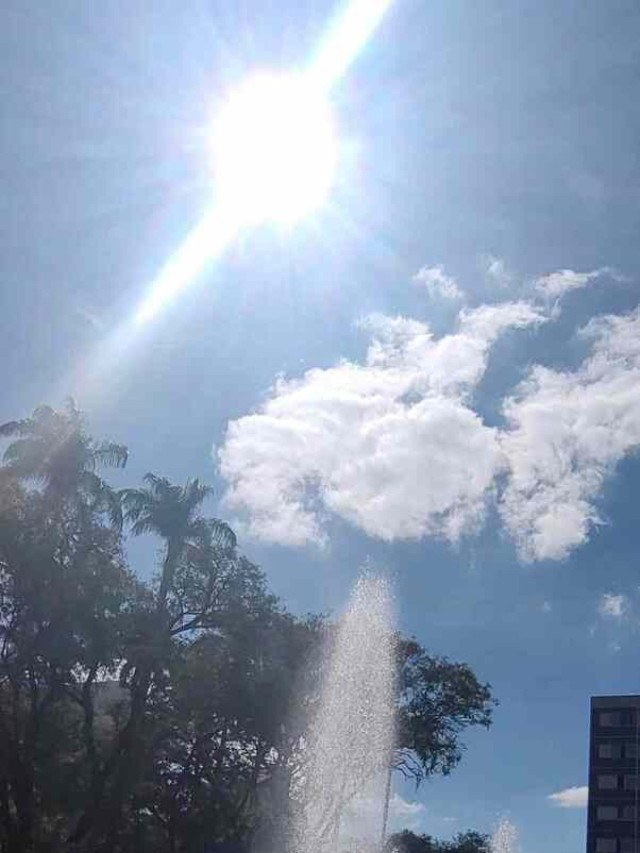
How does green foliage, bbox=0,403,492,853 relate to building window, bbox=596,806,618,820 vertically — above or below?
below

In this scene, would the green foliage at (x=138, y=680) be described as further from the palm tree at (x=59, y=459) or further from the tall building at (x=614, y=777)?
the tall building at (x=614, y=777)

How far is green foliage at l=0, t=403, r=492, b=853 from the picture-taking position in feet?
106

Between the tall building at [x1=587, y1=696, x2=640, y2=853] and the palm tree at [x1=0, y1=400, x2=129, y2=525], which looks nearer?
the palm tree at [x1=0, y1=400, x2=129, y2=525]

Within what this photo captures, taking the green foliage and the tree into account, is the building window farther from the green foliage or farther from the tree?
the green foliage

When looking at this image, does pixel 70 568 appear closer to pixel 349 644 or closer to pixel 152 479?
pixel 152 479

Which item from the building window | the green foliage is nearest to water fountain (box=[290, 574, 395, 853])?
the green foliage

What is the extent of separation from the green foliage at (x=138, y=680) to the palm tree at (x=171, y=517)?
47 millimetres

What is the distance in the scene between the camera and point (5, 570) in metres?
32.0

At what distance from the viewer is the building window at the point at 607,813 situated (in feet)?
258

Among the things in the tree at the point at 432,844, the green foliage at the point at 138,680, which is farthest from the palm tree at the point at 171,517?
the tree at the point at 432,844

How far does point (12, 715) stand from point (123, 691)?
13.9ft

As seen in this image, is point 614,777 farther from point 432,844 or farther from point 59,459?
point 59,459

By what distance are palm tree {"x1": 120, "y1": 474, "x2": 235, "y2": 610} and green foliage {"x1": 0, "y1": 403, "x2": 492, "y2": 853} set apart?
47mm

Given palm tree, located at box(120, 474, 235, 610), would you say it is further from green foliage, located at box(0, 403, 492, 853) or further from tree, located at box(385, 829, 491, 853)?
tree, located at box(385, 829, 491, 853)
